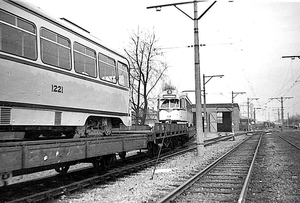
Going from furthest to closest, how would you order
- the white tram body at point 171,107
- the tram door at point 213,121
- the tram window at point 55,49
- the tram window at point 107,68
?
1. the tram door at point 213,121
2. the white tram body at point 171,107
3. the tram window at point 107,68
4. the tram window at point 55,49

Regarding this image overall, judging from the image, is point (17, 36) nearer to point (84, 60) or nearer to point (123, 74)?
point (84, 60)

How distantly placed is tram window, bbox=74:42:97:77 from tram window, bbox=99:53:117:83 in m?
0.41

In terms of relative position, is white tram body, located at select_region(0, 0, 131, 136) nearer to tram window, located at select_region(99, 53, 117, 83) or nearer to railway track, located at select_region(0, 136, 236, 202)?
tram window, located at select_region(99, 53, 117, 83)

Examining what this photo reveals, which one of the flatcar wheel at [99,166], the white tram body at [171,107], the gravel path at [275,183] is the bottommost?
the gravel path at [275,183]

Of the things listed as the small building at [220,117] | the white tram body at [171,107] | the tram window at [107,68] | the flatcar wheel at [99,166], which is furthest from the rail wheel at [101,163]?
the small building at [220,117]

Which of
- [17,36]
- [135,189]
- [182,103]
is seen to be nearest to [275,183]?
[135,189]

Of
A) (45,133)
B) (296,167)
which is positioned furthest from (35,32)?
(296,167)

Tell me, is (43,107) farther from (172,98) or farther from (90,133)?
(172,98)

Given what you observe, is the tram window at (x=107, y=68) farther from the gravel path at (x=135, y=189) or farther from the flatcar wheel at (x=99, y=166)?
the gravel path at (x=135, y=189)

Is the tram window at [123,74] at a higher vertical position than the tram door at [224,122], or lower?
higher

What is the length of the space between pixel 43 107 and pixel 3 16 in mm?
2030

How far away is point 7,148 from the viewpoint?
5.10 metres

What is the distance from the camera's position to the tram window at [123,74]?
11.1 meters

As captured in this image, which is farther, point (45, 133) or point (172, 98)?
point (172, 98)
